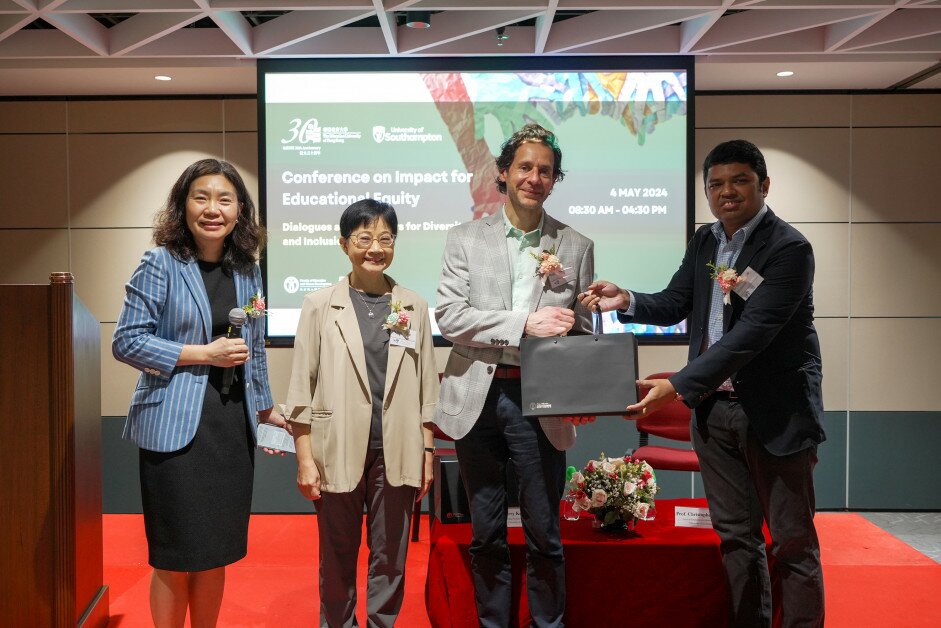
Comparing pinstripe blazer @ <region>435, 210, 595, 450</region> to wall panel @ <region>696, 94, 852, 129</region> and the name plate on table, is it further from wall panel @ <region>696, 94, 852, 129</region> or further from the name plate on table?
wall panel @ <region>696, 94, 852, 129</region>

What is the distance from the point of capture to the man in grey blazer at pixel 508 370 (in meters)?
2.56

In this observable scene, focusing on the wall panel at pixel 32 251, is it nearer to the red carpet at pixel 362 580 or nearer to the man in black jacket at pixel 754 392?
the red carpet at pixel 362 580

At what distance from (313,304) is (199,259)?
0.41m

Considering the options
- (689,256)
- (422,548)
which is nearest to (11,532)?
(422,548)

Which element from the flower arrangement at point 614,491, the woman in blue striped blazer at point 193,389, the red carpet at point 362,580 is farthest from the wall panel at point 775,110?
the woman in blue striped blazer at point 193,389

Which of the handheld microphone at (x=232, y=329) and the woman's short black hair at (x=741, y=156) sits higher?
the woman's short black hair at (x=741, y=156)

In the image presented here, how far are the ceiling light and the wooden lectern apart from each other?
2892 millimetres

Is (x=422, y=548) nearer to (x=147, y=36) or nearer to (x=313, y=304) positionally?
(x=313, y=304)

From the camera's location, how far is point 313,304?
8.69 feet

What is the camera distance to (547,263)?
2494mm

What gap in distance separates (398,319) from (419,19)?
2.73 meters

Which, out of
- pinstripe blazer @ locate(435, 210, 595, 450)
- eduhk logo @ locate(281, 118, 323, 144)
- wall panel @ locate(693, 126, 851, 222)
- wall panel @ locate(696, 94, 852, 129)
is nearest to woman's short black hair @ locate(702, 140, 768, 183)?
pinstripe blazer @ locate(435, 210, 595, 450)

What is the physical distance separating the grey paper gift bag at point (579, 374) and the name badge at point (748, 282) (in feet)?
1.53

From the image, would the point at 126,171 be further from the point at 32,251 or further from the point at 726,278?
the point at 726,278
